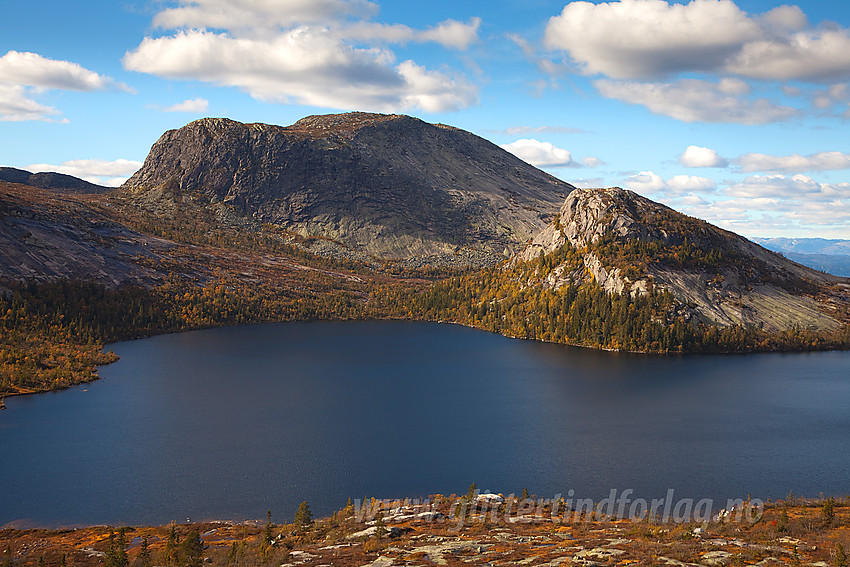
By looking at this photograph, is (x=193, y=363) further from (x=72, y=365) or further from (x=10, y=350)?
(x=10, y=350)

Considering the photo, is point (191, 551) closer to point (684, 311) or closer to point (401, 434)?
point (401, 434)

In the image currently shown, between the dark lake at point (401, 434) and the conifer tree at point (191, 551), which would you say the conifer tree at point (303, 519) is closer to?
the dark lake at point (401, 434)

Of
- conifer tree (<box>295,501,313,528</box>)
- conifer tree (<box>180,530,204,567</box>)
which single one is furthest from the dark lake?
conifer tree (<box>180,530,204,567</box>)

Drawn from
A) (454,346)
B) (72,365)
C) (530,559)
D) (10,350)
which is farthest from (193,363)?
(530,559)

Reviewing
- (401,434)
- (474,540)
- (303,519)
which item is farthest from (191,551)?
(401,434)

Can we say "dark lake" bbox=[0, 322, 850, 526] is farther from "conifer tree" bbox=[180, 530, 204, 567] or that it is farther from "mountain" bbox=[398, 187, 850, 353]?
"mountain" bbox=[398, 187, 850, 353]

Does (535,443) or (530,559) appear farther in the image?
(535,443)
